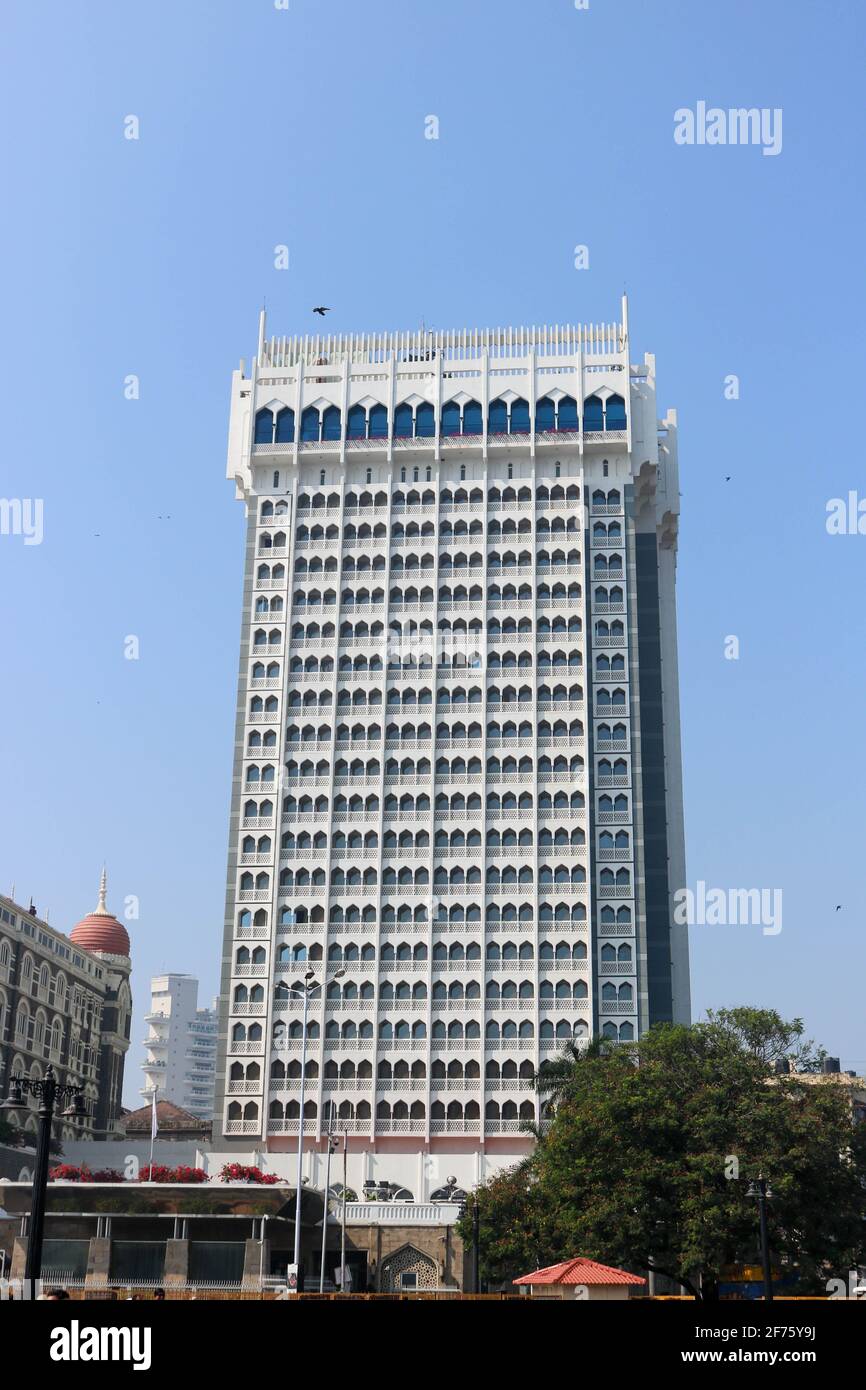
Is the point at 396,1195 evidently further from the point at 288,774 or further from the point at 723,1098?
the point at 723,1098

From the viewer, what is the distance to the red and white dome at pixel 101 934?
13975cm

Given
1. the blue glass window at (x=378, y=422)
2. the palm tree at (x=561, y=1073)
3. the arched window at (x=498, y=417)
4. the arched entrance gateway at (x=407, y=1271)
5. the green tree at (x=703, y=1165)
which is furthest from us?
the blue glass window at (x=378, y=422)

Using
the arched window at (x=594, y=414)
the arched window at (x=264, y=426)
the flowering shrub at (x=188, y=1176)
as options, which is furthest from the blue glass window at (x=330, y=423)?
the flowering shrub at (x=188, y=1176)

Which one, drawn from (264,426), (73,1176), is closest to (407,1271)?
(73,1176)

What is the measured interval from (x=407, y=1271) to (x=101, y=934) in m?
76.7

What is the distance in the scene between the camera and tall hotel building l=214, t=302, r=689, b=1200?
323ft

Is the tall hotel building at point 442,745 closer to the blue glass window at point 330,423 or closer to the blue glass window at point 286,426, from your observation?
the blue glass window at point 286,426

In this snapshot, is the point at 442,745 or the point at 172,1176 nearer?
the point at 172,1176

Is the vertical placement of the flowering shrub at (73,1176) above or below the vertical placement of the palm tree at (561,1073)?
below

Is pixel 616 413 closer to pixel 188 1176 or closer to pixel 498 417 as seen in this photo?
pixel 498 417

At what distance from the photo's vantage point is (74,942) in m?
137

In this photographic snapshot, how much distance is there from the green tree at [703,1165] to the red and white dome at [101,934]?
82.3 m

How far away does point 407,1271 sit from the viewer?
70.6 metres

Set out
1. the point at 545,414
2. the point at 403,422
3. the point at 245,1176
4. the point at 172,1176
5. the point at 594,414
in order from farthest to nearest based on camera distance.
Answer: the point at 403,422 < the point at 594,414 < the point at 545,414 < the point at 245,1176 < the point at 172,1176
